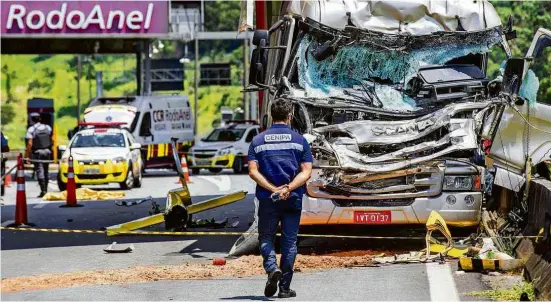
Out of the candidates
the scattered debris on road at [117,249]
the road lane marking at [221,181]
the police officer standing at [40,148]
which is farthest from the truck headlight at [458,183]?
the road lane marking at [221,181]

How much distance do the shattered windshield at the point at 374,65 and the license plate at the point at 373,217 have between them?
1308 mm

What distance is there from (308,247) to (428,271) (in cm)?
277

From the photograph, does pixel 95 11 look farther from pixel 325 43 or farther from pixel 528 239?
pixel 528 239

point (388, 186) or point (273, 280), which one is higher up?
point (388, 186)

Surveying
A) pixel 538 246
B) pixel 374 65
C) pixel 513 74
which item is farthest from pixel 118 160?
pixel 538 246

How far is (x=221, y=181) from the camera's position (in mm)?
32969

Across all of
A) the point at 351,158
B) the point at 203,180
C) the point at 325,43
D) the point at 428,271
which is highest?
the point at 325,43

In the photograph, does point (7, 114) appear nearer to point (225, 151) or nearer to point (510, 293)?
point (225, 151)

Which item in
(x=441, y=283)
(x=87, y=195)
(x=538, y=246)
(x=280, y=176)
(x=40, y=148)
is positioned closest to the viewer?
(x=280, y=176)

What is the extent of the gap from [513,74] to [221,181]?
19982 millimetres

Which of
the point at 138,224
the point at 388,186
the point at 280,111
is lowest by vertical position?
the point at 138,224

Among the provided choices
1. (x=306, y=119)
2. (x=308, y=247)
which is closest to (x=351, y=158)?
(x=306, y=119)

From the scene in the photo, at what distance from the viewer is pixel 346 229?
14602mm

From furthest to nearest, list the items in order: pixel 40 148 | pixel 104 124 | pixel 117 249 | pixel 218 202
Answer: pixel 104 124 < pixel 40 148 < pixel 218 202 < pixel 117 249
